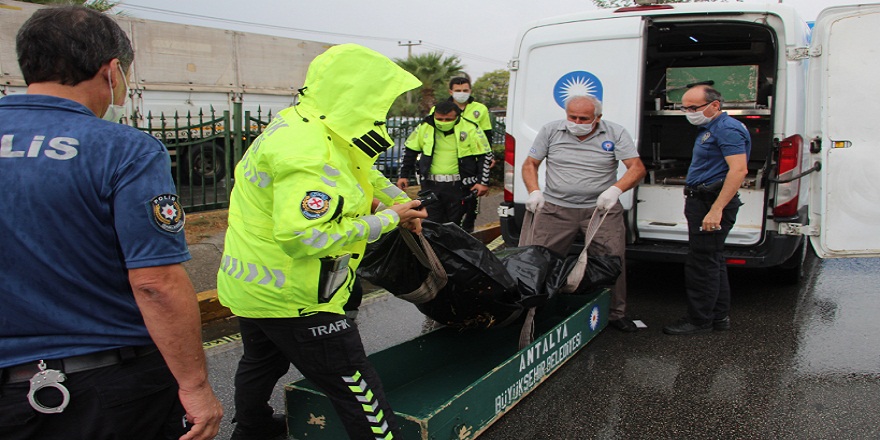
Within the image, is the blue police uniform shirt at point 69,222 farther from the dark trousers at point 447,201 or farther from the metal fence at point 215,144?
the metal fence at point 215,144

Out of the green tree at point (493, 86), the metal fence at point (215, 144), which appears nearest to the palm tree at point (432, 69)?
the green tree at point (493, 86)

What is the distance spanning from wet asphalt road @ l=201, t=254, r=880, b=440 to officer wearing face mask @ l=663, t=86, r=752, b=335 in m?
0.20

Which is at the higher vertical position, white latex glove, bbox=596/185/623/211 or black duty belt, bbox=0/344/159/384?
white latex glove, bbox=596/185/623/211

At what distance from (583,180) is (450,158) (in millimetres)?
1790

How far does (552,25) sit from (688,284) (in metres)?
2.13

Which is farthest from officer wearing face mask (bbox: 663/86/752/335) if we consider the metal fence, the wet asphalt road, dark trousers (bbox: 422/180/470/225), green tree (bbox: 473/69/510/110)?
green tree (bbox: 473/69/510/110)

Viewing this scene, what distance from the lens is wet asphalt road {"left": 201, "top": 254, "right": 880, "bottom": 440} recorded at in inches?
124

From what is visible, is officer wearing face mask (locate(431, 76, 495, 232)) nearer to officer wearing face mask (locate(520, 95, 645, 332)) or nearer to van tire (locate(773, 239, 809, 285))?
officer wearing face mask (locate(520, 95, 645, 332))

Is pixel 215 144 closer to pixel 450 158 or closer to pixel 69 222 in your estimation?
pixel 450 158

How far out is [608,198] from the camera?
4219mm

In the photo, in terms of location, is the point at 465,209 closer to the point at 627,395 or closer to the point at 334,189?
the point at 627,395

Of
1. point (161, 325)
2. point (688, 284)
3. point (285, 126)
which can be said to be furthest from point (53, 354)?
point (688, 284)

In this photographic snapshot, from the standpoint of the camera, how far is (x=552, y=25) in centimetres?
488

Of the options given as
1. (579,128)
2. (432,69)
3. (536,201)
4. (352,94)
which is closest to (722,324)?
(536,201)
